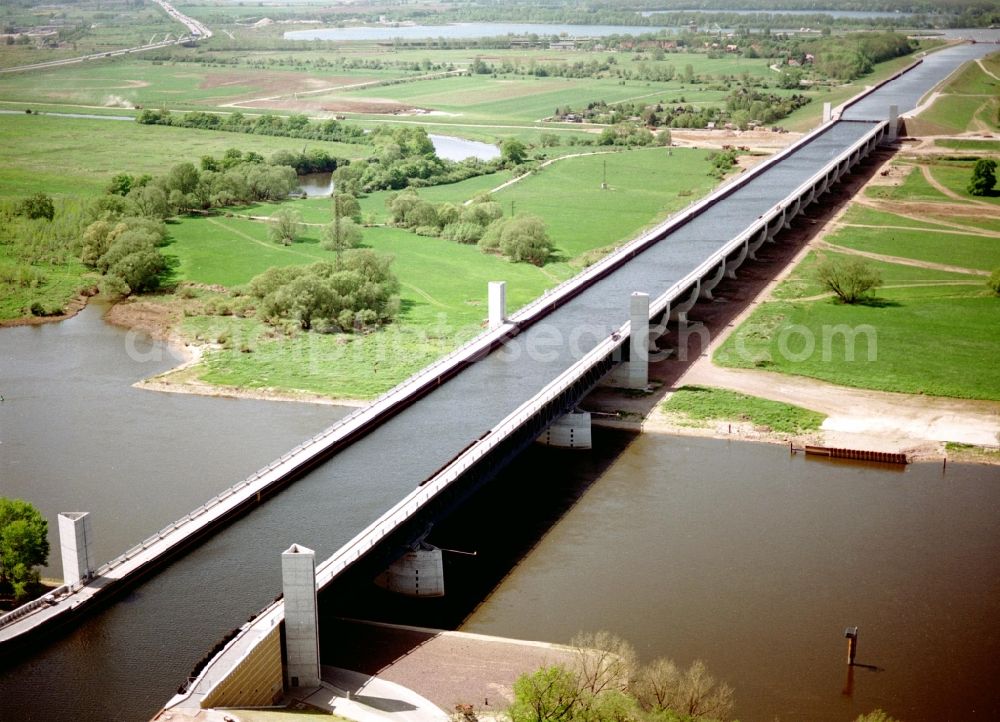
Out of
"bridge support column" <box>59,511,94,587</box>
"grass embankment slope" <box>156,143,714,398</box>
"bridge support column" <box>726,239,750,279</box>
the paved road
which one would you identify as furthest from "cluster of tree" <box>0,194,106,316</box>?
the paved road

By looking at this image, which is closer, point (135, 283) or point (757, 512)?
point (757, 512)

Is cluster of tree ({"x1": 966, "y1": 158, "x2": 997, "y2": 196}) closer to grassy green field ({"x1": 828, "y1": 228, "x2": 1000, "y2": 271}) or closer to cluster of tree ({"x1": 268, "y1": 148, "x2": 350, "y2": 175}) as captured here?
grassy green field ({"x1": 828, "y1": 228, "x2": 1000, "y2": 271})

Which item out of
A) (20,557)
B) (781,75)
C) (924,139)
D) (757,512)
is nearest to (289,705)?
(20,557)

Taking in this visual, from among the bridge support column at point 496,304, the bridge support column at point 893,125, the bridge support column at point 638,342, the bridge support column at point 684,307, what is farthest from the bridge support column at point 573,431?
the bridge support column at point 893,125

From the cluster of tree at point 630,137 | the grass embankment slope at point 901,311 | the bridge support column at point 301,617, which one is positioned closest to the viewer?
the bridge support column at point 301,617

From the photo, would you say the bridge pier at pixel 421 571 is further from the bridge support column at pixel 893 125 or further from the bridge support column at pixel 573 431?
the bridge support column at pixel 893 125

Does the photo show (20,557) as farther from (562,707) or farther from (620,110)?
(620,110)

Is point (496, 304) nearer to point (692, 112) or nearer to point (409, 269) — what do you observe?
point (409, 269)
